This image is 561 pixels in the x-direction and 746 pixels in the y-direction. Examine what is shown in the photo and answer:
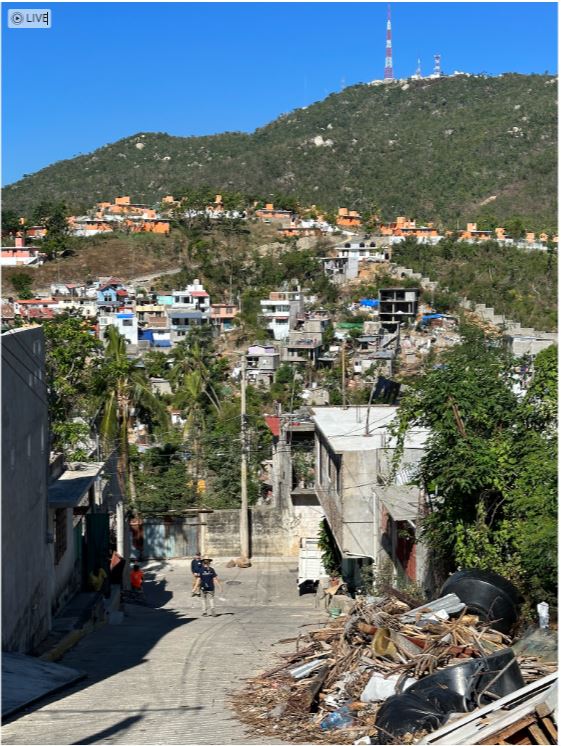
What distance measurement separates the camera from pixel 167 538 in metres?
26.2

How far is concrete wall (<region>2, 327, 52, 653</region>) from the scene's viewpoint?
10375mm

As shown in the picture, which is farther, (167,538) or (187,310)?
(187,310)

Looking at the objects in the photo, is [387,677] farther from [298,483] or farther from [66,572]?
[298,483]

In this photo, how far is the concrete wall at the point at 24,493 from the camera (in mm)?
10375

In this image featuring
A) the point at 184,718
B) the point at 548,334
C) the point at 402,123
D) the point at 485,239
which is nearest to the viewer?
the point at 184,718

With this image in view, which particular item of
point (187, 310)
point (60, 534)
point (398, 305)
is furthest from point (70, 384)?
point (187, 310)

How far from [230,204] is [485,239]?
73.6 feet

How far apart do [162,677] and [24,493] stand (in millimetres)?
2625

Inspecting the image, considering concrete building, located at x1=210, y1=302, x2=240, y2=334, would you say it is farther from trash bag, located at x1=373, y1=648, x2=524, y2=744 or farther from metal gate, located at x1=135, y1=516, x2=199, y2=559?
trash bag, located at x1=373, y1=648, x2=524, y2=744

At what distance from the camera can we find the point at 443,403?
40.2ft

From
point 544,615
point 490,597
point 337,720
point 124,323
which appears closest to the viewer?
point 337,720

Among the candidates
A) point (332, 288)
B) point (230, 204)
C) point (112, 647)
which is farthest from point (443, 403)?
point (230, 204)

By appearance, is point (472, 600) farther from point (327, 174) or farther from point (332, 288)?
point (327, 174)

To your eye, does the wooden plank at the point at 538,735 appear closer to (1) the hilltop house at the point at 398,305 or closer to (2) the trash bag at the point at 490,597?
(2) the trash bag at the point at 490,597
